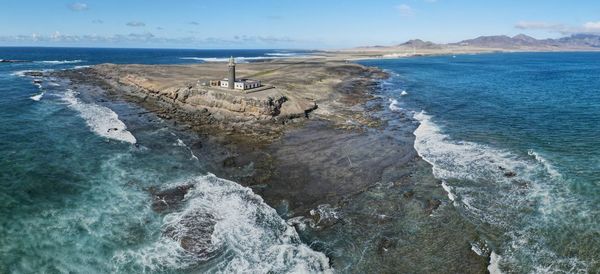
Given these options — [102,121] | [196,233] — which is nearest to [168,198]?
[196,233]

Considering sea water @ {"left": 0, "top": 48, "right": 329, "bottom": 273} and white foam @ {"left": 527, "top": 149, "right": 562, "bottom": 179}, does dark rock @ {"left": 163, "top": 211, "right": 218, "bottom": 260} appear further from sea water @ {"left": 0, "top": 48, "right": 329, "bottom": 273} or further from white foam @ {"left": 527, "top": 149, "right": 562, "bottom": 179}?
white foam @ {"left": 527, "top": 149, "right": 562, "bottom": 179}

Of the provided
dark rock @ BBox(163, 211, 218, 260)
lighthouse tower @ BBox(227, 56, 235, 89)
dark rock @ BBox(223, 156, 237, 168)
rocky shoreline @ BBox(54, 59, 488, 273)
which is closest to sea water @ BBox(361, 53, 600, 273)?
rocky shoreline @ BBox(54, 59, 488, 273)

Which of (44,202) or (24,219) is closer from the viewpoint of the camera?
(24,219)

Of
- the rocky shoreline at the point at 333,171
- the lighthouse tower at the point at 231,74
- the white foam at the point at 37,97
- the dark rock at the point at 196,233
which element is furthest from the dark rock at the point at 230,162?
the white foam at the point at 37,97

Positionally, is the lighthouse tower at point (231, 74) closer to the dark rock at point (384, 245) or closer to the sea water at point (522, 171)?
the sea water at point (522, 171)

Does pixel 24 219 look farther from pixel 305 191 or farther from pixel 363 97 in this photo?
pixel 363 97

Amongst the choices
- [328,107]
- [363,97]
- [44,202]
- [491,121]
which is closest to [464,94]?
[363,97]
